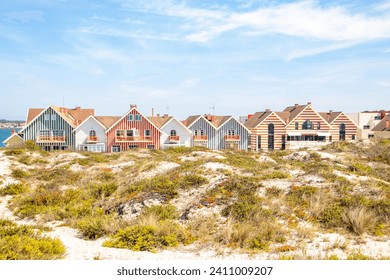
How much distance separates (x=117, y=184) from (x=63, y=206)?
373cm

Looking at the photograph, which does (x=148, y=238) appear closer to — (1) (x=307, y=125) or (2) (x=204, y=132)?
(2) (x=204, y=132)

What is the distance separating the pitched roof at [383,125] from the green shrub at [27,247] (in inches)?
2518

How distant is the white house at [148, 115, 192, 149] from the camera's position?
161 feet

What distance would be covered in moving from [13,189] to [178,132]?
108ft

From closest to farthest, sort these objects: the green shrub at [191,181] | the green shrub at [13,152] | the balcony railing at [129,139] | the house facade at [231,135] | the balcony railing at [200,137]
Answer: the green shrub at [191,181], the green shrub at [13,152], the balcony railing at [129,139], the balcony railing at [200,137], the house facade at [231,135]

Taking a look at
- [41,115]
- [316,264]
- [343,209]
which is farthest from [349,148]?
[41,115]

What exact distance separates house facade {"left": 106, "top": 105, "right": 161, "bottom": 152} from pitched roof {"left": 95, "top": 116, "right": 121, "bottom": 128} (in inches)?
67.2

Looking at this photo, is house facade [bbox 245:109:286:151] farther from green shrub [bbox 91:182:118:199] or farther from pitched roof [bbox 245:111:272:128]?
green shrub [bbox 91:182:118:199]

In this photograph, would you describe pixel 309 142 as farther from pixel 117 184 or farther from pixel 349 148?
pixel 117 184

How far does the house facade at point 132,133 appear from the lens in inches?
1849

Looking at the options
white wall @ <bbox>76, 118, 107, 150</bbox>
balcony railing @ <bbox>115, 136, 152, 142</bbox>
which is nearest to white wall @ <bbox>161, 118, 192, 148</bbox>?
balcony railing @ <bbox>115, 136, 152, 142</bbox>

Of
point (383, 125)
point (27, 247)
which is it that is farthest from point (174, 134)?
point (27, 247)

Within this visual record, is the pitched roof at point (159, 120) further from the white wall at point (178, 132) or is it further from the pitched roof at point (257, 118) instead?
A: the pitched roof at point (257, 118)

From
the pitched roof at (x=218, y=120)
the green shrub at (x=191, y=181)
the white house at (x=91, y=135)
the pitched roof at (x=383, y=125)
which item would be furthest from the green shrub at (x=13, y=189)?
the pitched roof at (x=383, y=125)
